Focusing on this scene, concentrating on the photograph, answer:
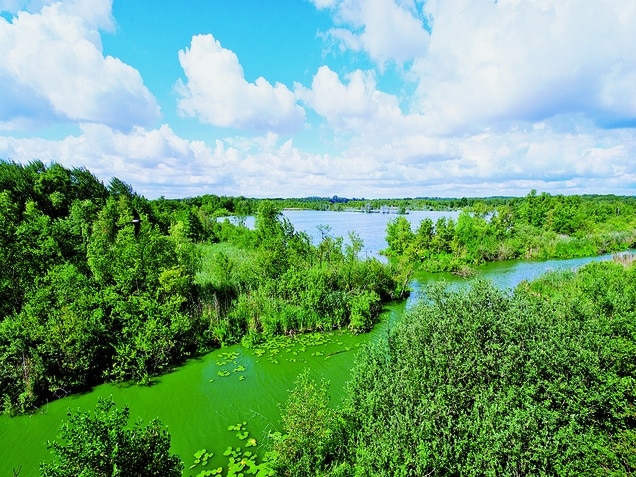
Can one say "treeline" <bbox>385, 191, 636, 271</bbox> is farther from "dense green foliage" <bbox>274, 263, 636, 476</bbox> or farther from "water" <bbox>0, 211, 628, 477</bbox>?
"dense green foliage" <bbox>274, 263, 636, 476</bbox>

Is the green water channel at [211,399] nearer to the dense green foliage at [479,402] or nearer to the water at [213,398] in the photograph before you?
the water at [213,398]

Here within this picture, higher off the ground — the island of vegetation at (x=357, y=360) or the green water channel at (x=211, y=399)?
the island of vegetation at (x=357, y=360)

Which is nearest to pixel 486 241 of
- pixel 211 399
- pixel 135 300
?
pixel 211 399

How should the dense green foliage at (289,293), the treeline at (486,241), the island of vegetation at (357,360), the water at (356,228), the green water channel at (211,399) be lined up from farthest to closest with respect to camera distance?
the water at (356,228)
the treeline at (486,241)
the dense green foliage at (289,293)
the green water channel at (211,399)
the island of vegetation at (357,360)

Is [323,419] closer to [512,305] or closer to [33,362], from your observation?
[512,305]

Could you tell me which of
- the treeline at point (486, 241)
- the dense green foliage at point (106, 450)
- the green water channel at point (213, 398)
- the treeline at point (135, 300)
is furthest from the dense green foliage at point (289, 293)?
the treeline at point (486, 241)

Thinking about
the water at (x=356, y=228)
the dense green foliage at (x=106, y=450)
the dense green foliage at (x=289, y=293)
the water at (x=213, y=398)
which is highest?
the dense green foliage at (x=106, y=450)

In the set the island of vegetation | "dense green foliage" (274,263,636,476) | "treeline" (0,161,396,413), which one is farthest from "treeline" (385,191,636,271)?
"dense green foliage" (274,263,636,476)
